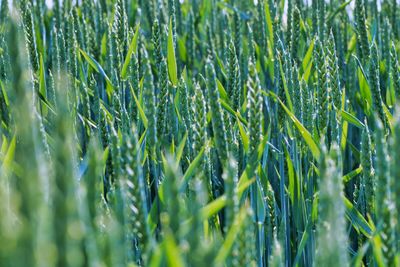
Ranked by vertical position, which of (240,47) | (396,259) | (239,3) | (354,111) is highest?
(239,3)

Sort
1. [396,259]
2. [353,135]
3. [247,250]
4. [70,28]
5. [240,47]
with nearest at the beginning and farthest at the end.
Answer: [247,250] → [396,259] → [70,28] → [353,135] → [240,47]

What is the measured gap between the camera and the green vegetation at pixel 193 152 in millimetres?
467

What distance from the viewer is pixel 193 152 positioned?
1.09 metres

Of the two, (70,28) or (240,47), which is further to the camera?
(240,47)

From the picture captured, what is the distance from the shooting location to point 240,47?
1.96 m

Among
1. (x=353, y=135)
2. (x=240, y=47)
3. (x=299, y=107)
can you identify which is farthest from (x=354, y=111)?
(x=299, y=107)

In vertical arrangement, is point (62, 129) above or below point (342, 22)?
below

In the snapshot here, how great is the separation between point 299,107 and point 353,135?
56 centimetres

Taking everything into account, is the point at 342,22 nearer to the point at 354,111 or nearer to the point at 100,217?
the point at 354,111

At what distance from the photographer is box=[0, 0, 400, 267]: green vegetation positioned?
1.53 feet

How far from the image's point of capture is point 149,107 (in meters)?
1.00

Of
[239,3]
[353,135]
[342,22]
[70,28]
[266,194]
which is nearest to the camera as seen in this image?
[266,194]

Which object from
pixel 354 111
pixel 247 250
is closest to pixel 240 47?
pixel 354 111

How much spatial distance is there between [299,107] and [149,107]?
354mm
